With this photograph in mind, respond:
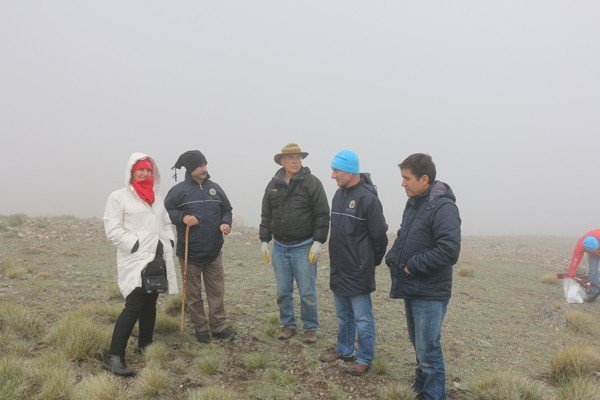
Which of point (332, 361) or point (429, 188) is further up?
point (429, 188)

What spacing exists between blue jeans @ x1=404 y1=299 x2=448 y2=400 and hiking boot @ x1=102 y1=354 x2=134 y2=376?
3124 millimetres

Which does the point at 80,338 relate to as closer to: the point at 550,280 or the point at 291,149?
the point at 291,149

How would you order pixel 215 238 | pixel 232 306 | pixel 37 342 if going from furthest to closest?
pixel 232 306 < pixel 215 238 < pixel 37 342

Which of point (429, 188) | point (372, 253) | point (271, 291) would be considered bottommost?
point (271, 291)

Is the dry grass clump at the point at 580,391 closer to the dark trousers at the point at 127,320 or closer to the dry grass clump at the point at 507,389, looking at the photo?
the dry grass clump at the point at 507,389

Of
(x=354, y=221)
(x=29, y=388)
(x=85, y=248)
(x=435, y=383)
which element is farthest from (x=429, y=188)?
(x=85, y=248)

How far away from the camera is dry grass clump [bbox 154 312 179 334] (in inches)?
239

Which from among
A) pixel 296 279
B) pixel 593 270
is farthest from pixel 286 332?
pixel 593 270

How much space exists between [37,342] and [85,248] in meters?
9.60

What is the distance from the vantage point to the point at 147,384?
4324mm

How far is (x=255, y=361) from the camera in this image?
17.3 feet

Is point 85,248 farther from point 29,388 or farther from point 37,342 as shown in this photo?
point 29,388

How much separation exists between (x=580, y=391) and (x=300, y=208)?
151 inches

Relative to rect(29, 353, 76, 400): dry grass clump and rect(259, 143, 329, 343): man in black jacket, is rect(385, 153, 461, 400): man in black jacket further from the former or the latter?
rect(29, 353, 76, 400): dry grass clump
